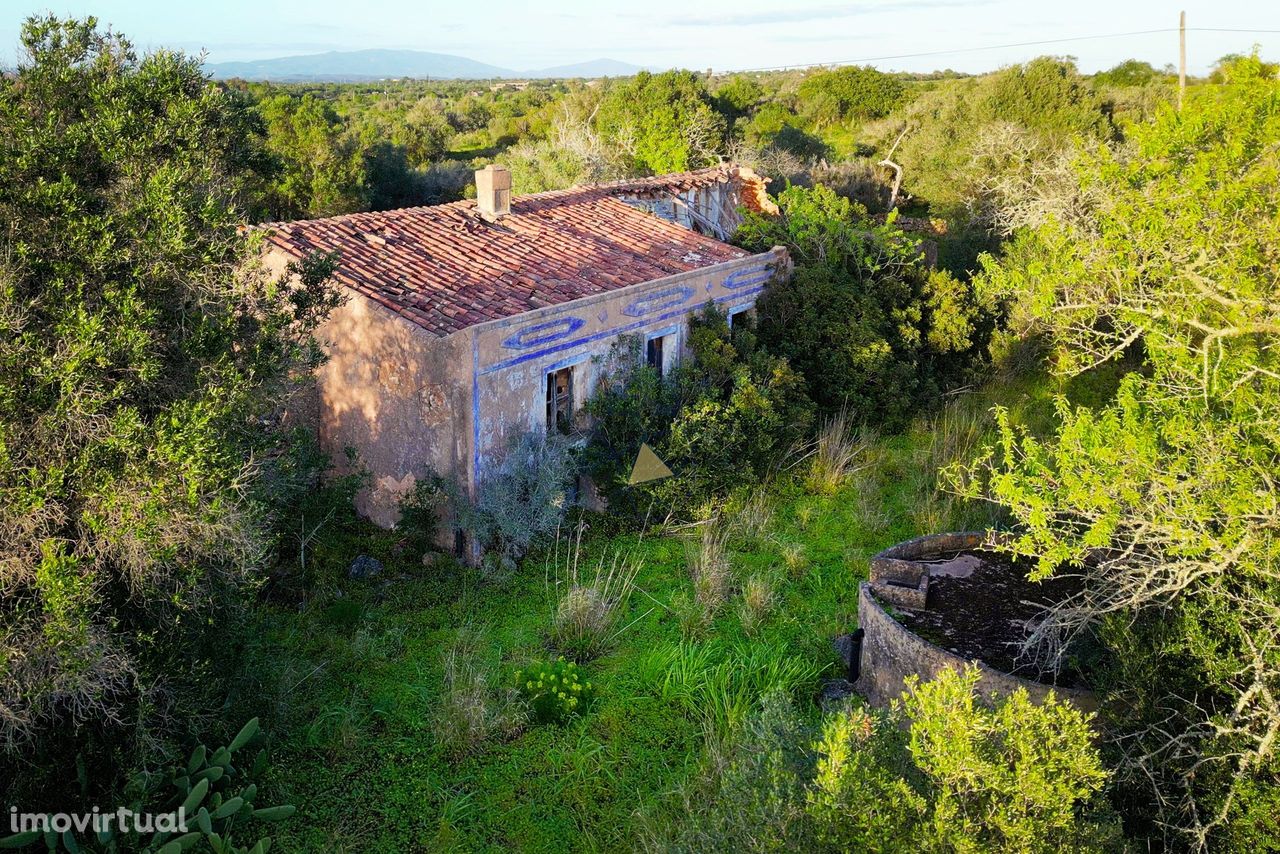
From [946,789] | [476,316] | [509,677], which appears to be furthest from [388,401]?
[946,789]

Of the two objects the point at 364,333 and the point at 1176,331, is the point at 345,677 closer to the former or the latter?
the point at 364,333

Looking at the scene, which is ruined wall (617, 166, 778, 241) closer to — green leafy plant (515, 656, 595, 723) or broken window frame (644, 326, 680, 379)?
broken window frame (644, 326, 680, 379)

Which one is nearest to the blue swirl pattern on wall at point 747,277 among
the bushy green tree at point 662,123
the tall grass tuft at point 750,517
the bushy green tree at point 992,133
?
A: the tall grass tuft at point 750,517

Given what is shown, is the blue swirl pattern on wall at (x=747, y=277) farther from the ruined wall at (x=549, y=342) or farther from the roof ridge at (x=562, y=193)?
the roof ridge at (x=562, y=193)

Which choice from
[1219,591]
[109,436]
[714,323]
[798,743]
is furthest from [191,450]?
[714,323]

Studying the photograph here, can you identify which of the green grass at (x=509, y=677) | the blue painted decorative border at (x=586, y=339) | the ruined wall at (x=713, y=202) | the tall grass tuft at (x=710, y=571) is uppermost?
the ruined wall at (x=713, y=202)

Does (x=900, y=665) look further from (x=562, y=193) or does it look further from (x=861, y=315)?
(x=562, y=193)
